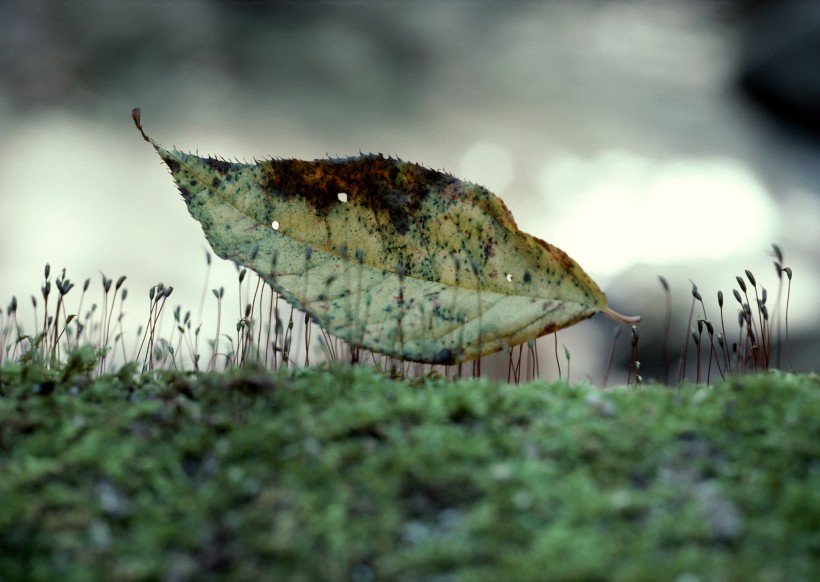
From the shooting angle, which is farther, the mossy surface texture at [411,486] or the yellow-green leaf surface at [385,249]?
the yellow-green leaf surface at [385,249]

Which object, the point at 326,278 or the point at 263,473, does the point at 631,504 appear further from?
the point at 326,278

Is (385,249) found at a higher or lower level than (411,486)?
higher

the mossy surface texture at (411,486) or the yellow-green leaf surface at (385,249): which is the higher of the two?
the yellow-green leaf surface at (385,249)

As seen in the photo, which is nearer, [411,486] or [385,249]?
[411,486]

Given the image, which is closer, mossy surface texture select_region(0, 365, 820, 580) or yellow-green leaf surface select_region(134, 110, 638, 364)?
mossy surface texture select_region(0, 365, 820, 580)

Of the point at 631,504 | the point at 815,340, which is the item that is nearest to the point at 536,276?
the point at 631,504
